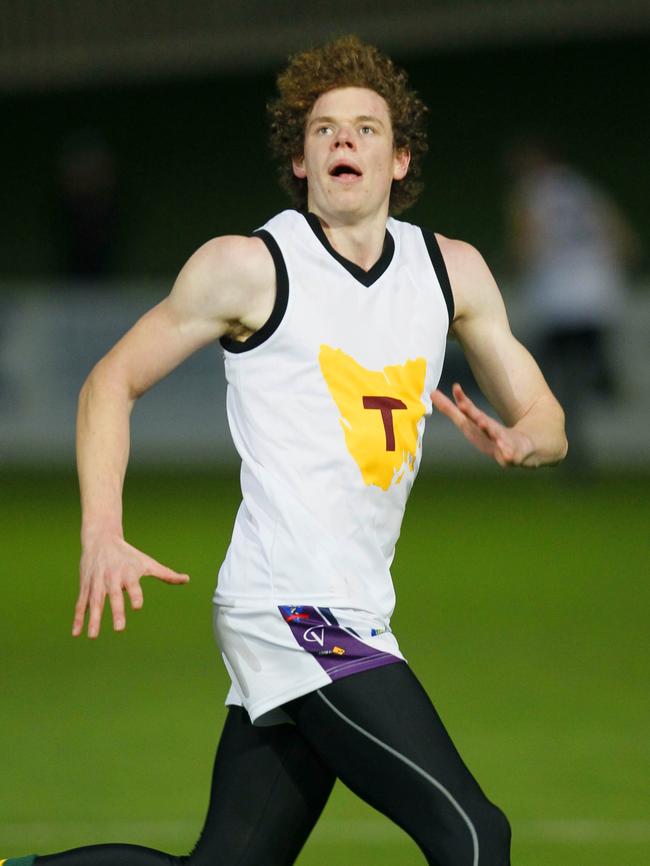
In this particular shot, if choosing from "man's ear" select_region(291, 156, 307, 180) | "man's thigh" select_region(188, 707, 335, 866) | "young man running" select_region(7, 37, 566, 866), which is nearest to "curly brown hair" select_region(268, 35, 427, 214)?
"man's ear" select_region(291, 156, 307, 180)

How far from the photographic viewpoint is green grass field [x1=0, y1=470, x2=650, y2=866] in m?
5.91

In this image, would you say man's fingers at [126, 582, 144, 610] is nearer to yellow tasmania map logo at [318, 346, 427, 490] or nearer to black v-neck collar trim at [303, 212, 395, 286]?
yellow tasmania map logo at [318, 346, 427, 490]

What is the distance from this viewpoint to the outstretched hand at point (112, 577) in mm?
3855

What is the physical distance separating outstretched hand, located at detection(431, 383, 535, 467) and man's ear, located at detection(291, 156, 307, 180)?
29.1 inches

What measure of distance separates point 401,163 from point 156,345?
0.89 m

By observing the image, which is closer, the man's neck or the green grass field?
the man's neck

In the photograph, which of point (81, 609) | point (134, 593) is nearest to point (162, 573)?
point (134, 593)

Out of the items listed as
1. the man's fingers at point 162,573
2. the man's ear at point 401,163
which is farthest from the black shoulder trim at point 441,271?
the man's fingers at point 162,573

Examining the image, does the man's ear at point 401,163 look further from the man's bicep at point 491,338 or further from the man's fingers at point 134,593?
the man's fingers at point 134,593

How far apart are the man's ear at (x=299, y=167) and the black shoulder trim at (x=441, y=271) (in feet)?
1.21

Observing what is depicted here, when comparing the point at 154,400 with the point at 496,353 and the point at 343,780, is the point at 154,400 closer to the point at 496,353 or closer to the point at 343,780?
the point at 496,353

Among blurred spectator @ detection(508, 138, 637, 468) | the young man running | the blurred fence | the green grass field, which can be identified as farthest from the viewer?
the blurred fence

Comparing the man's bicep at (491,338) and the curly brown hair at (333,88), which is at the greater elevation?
the curly brown hair at (333,88)

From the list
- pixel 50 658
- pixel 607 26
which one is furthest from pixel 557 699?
pixel 607 26
